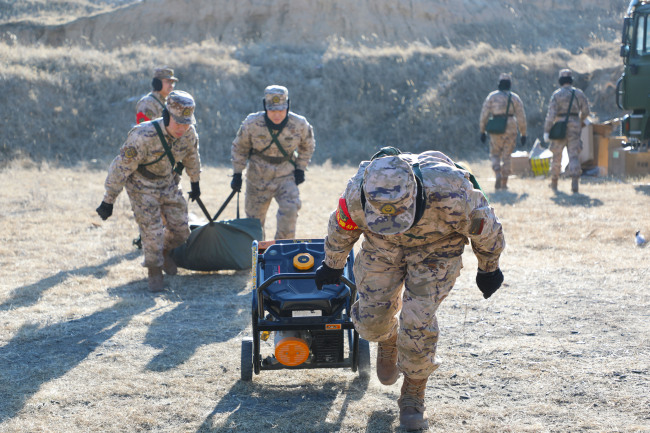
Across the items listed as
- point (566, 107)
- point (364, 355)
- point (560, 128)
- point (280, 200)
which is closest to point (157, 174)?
point (280, 200)

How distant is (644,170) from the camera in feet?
46.3

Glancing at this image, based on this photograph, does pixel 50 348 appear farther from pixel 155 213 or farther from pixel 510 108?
pixel 510 108

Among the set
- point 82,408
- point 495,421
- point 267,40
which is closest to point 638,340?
point 495,421

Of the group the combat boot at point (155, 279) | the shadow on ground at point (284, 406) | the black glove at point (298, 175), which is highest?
the black glove at point (298, 175)

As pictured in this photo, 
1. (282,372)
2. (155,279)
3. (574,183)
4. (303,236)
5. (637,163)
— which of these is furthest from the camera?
(637,163)

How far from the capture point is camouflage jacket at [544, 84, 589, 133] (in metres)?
12.1

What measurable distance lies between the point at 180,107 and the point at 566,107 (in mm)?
8223

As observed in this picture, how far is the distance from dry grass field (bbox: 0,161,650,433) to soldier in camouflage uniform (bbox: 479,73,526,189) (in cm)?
412

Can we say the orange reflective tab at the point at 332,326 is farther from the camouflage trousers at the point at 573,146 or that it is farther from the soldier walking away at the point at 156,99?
the camouflage trousers at the point at 573,146

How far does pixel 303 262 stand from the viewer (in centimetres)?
413

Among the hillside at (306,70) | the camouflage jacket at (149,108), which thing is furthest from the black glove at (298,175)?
the hillside at (306,70)

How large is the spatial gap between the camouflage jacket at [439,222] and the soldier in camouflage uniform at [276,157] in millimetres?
3695

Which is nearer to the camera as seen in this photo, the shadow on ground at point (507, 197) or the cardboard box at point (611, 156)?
the shadow on ground at point (507, 197)

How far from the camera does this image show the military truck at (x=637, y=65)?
1258cm
